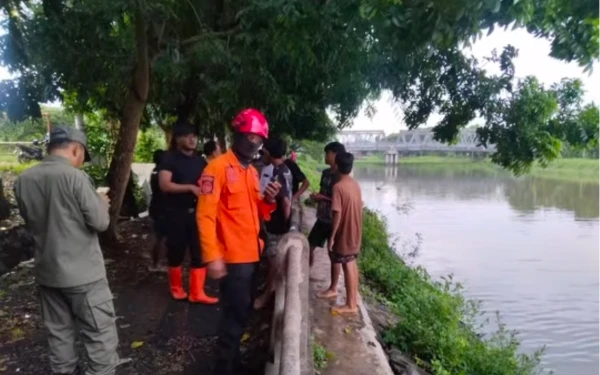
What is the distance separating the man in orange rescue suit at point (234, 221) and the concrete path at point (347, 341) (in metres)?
0.87

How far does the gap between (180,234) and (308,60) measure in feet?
8.02

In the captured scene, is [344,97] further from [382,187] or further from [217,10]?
[382,187]

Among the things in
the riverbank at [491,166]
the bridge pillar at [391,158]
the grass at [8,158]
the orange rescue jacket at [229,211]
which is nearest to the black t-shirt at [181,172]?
the orange rescue jacket at [229,211]

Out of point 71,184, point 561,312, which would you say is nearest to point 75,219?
point 71,184

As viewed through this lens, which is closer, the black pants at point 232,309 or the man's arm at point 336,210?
the black pants at point 232,309

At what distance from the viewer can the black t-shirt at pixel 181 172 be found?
5.09m

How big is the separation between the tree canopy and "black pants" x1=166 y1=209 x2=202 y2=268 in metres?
1.91

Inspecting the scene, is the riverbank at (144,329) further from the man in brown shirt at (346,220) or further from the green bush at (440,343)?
the green bush at (440,343)

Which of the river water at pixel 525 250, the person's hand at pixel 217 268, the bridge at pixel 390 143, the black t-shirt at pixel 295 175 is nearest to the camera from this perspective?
the person's hand at pixel 217 268

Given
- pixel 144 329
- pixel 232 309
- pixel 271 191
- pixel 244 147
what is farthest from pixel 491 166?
pixel 232 309

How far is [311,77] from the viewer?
26.0 feet

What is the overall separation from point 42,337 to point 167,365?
4.15ft

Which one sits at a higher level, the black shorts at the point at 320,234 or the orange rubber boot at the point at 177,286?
the black shorts at the point at 320,234

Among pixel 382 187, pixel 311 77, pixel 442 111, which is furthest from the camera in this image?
pixel 382 187
